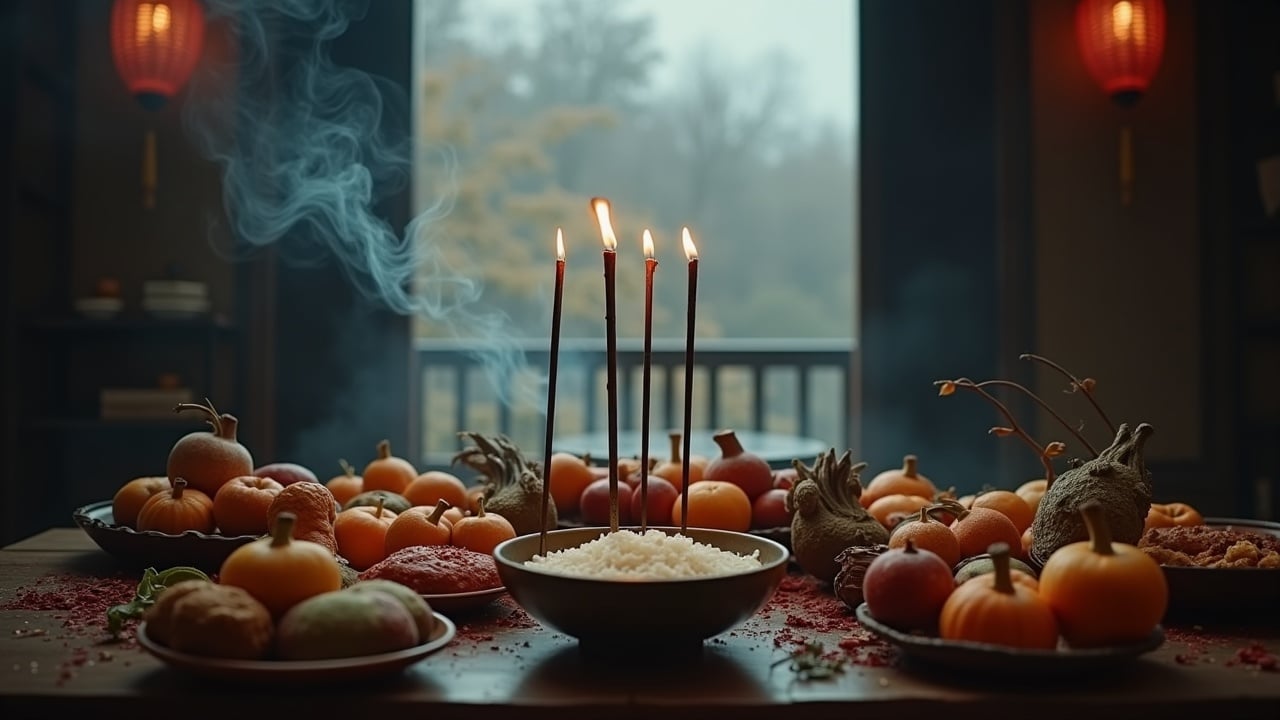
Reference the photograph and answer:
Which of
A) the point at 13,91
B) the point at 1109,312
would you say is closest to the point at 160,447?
the point at 13,91

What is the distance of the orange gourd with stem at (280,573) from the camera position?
112 cm

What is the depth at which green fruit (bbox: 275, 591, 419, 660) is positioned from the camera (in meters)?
1.05

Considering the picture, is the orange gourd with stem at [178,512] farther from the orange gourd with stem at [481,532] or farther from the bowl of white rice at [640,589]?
the bowl of white rice at [640,589]

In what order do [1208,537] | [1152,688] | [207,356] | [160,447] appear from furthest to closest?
[160,447] → [207,356] → [1208,537] → [1152,688]

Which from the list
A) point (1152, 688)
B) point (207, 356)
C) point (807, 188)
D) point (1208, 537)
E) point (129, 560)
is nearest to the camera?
point (1152, 688)

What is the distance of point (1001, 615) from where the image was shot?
1085 millimetres

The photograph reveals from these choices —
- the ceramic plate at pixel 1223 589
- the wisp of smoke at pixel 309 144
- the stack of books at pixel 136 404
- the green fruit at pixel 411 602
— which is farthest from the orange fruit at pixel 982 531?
the stack of books at pixel 136 404

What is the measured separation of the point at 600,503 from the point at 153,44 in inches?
109

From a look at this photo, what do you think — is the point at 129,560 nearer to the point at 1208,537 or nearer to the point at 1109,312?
the point at 1208,537

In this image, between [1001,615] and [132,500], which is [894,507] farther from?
[132,500]

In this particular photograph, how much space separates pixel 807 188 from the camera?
7.07 meters

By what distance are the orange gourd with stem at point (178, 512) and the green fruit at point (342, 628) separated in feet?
2.16

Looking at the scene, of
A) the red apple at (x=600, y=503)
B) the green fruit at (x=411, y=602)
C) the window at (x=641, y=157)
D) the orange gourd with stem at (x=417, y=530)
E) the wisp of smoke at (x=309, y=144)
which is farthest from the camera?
the window at (x=641, y=157)

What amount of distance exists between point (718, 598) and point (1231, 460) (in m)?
3.74
